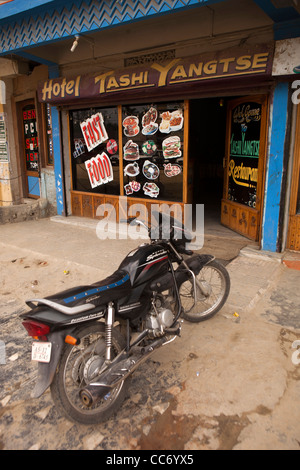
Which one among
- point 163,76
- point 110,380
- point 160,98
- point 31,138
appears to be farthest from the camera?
point 31,138

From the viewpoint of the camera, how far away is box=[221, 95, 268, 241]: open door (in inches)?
226

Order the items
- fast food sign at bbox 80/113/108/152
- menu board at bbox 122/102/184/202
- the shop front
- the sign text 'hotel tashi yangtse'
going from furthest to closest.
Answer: fast food sign at bbox 80/113/108/152 → menu board at bbox 122/102/184/202 → the shop front → the sign text 'hotel tashi yangtse'

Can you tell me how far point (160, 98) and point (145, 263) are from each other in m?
4.40

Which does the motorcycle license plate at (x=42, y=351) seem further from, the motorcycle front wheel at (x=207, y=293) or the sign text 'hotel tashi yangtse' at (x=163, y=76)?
the sign text 'hotel tashi yangtse' at (x=163, y=76)

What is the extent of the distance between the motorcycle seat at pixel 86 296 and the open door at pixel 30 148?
818 cm

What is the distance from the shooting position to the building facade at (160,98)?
5.00 m

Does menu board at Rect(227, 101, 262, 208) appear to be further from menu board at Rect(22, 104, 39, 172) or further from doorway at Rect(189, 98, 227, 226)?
menu board at Rect(22, 104, 39, 172)

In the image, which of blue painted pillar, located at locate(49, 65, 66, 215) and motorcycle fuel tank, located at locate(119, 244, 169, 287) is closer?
motorcycle fuel tank, located at locate(119, 244, 169, 287)

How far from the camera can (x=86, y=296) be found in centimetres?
241

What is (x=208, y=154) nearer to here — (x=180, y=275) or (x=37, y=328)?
(x=180, y=275)

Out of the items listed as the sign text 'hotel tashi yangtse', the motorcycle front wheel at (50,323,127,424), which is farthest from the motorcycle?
the sign text 'hotel tashi yangtse'

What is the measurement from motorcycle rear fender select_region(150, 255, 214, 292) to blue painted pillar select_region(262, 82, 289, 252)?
87.6 inches

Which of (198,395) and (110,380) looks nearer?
(110,380)

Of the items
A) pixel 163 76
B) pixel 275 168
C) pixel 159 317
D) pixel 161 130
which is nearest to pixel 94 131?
pixel 161 130
